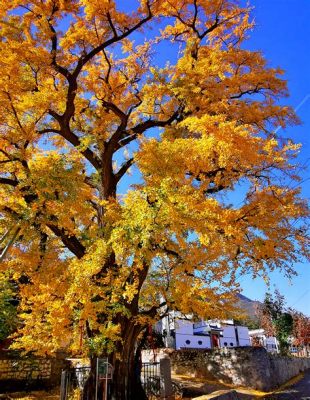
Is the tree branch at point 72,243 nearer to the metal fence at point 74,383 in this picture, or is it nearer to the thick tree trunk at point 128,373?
the thick tree trunk at point 128,373

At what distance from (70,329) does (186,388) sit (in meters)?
7.08

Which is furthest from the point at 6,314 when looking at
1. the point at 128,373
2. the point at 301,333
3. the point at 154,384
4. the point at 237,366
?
the point at 301,333

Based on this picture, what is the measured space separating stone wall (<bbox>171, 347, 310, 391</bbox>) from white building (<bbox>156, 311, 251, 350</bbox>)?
9646mm

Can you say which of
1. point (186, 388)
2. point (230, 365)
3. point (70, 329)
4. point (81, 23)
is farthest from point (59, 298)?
point (230, 365)

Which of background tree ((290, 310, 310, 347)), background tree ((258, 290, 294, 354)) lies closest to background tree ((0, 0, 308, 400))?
background tree ((258, 290, 294, 354))

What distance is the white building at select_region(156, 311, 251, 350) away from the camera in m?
31.6

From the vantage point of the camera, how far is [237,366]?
1655cm

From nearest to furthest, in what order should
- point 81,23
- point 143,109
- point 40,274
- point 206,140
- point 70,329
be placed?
point 206,140
point 70,329
point 40,274
point 81,23
point 143,109

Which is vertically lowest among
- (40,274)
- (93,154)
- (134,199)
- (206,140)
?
(40,274)

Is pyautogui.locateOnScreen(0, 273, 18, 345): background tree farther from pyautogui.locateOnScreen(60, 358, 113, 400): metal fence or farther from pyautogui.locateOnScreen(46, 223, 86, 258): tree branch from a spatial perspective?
pyautogui.locateOnScreen(60, 358, 113, 400): metal fence

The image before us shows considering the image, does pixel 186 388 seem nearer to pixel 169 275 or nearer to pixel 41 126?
pixel 169 275

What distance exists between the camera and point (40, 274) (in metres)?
11.2

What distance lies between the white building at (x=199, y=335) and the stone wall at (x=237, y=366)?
9.65m

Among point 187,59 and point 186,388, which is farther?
point 186,388
